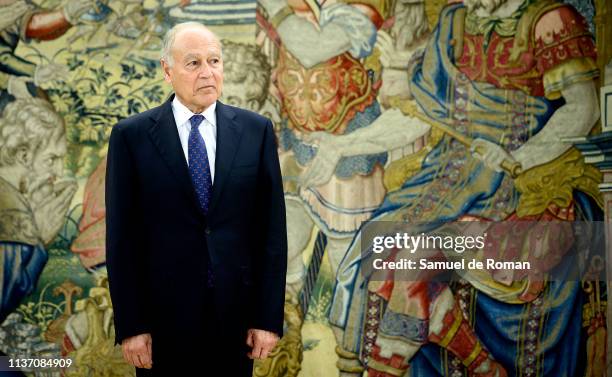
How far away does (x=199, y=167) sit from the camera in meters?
2.97

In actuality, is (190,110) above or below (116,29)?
below

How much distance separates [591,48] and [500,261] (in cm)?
150

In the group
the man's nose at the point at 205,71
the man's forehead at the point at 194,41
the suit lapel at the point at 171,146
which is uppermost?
the man's forehead at the point at 194,41

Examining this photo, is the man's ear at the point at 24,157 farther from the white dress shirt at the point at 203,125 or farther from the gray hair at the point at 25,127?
the white dress shirt at the point at 203,125

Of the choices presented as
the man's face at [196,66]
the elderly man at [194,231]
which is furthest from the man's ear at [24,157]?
the man's face at [196,66]

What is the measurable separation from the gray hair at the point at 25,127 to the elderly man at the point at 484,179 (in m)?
1.83

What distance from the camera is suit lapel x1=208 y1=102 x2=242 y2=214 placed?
2.93 metres

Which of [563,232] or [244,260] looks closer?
[244,260]

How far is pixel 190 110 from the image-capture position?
307cm

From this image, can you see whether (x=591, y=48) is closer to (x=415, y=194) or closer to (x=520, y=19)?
(x=520, y=19)

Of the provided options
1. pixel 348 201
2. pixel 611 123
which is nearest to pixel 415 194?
pixel 348 201

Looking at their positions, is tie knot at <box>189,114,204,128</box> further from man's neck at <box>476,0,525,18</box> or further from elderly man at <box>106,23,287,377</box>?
man's neck at <box>476,0,525,18</box>

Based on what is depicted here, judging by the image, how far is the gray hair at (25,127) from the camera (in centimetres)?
538

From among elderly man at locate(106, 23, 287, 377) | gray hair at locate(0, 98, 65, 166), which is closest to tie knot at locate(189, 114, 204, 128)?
elderly man at locate(106, 23, 287, 377)
